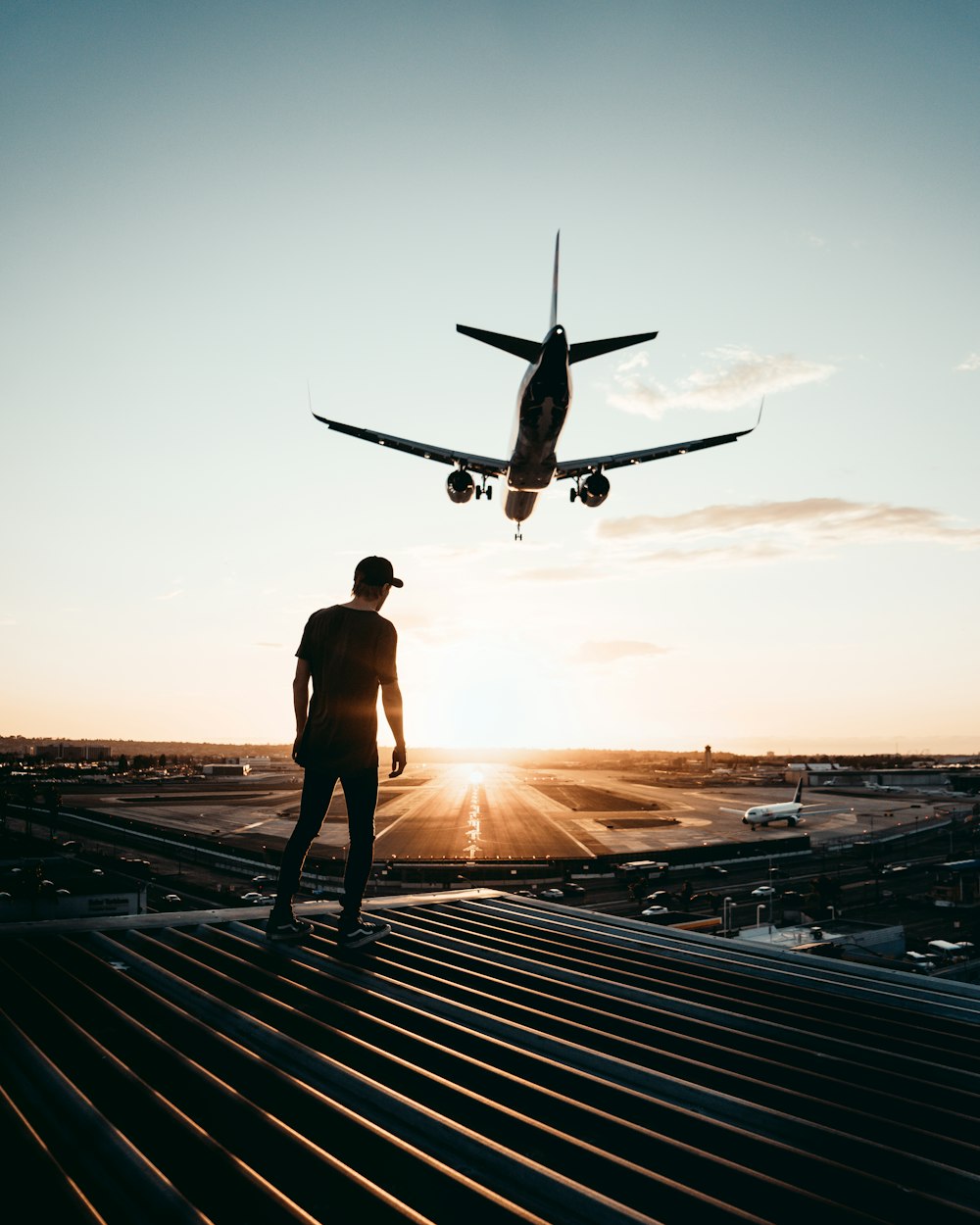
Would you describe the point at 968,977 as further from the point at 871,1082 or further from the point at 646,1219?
the point at 646,1219

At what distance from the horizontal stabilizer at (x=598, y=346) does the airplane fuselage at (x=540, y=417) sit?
6.10 feet

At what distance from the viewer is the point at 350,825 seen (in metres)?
6.68

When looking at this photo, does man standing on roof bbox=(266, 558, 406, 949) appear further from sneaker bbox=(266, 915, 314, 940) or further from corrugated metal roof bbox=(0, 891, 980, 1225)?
corrugated metal roof bbox=(0, 891, 980, 1225)

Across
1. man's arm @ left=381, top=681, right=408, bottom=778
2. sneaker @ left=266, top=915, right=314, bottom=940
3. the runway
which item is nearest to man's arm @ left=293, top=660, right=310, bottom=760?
man's arm @ left=381, top=681, right=408, bottom=778

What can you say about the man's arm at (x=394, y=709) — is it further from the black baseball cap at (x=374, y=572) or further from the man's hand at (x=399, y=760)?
the black baseball cap at (x=374, y=572)

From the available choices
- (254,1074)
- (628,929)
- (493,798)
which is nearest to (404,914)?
(628,929)

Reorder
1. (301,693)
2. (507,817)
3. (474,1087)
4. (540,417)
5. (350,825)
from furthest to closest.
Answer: (507,817) → (540,417) → (301,693) → (350,825) → (474,1087)

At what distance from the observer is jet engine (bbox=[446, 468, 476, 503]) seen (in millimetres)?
35594

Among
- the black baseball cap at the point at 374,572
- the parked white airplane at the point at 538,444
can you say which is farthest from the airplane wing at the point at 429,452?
the black baseball cap at the point at 374,572

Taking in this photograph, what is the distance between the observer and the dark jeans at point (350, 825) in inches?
265

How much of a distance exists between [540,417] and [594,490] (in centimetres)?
532

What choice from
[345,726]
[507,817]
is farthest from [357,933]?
[507,817]

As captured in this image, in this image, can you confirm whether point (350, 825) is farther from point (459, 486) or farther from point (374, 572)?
point (459, 486)

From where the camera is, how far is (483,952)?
6617 mm
